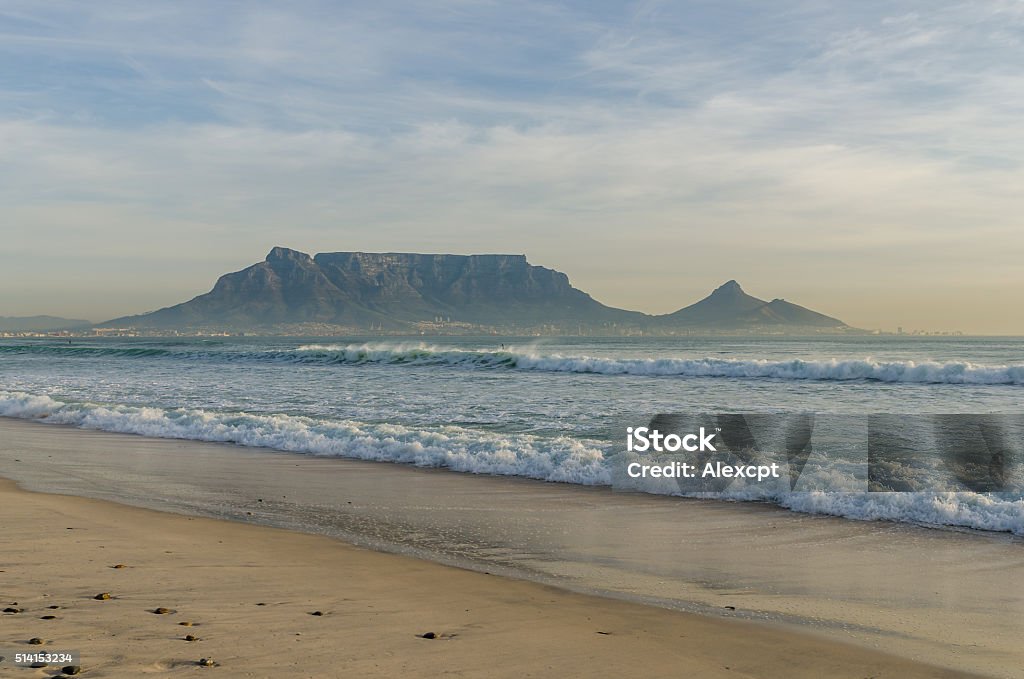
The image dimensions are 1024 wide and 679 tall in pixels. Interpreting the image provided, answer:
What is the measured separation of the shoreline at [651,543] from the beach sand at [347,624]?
0.42 metres

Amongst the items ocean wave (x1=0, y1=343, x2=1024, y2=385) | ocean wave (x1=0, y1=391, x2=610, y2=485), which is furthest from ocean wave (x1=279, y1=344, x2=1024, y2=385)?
ocean wave (x1=0, y1=391, x2=610, y2=485)

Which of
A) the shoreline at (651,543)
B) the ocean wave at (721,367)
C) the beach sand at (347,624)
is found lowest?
the shoreline at (651,543)

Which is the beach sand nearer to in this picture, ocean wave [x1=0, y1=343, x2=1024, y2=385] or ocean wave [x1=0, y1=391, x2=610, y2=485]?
ocean wave [x1=0, y1=391, x2=610, y2=485]

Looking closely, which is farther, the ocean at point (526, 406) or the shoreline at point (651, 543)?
the ocean at point (526, 406)

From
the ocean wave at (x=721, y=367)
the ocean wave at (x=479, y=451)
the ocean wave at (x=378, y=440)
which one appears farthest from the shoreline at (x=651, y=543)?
the ocean wave at (x=721, y=367)

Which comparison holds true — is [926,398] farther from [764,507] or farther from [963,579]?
[963,579]

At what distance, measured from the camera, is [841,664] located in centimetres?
451

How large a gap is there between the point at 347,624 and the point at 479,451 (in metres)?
7.42

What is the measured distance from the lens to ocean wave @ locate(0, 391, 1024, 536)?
8.39 meters

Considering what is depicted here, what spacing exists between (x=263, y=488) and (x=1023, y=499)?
942 centimetres

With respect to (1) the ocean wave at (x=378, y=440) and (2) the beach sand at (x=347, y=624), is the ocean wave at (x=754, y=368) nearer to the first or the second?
(1) the ocean wave at (x=378, y=440)

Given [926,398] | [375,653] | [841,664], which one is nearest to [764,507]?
[841,664]

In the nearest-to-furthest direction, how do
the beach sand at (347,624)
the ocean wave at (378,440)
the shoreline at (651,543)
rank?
the beach sand at (347,624)
the shoreline at (651,543)
the ocean wave at (378,440)

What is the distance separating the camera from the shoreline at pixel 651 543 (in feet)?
17.5
